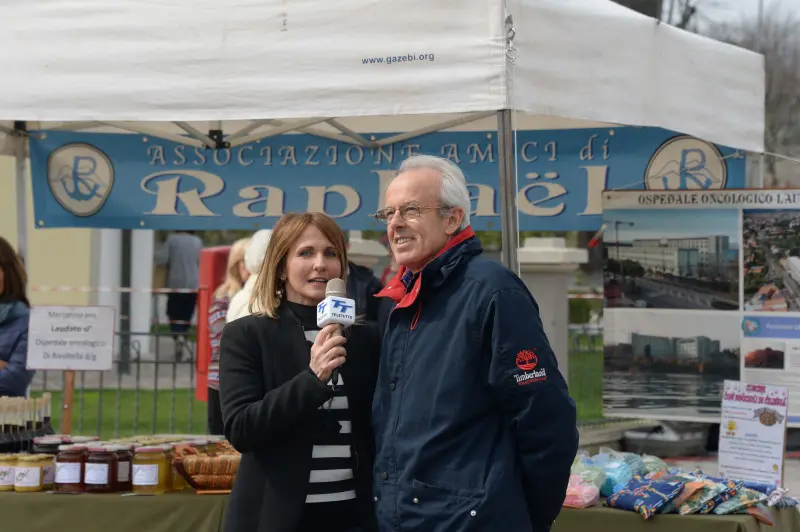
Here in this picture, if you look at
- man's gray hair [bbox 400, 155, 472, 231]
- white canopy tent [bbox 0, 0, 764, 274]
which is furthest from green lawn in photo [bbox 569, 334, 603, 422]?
man's gray hair [bbox 400, 155, 472, 231]

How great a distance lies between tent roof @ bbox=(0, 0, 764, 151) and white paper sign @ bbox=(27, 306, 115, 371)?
1727 mm

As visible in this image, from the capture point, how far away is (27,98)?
440cm

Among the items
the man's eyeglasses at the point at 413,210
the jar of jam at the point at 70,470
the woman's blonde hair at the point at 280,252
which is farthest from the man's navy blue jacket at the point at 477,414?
the jar of jam at the point at 70,470

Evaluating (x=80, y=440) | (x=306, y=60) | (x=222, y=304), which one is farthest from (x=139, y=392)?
(x=306, y=60)

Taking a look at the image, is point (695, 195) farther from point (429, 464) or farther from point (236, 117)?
point (429, 464)

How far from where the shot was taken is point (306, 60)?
4.21 meters

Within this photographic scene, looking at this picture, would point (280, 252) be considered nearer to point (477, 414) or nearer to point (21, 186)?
point (477, 414)

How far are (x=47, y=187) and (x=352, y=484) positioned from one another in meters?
4.74

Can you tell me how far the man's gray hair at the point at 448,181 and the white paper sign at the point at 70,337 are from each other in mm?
3335

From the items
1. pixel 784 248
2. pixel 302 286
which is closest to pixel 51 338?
pixel 302 286

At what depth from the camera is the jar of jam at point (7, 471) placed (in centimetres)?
454

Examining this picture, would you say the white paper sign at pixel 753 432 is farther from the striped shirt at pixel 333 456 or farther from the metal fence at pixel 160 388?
the metal fence at pixel 160 388

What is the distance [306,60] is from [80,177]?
3499 mm

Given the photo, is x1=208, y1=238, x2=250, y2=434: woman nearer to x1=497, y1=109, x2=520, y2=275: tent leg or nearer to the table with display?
the table with display
